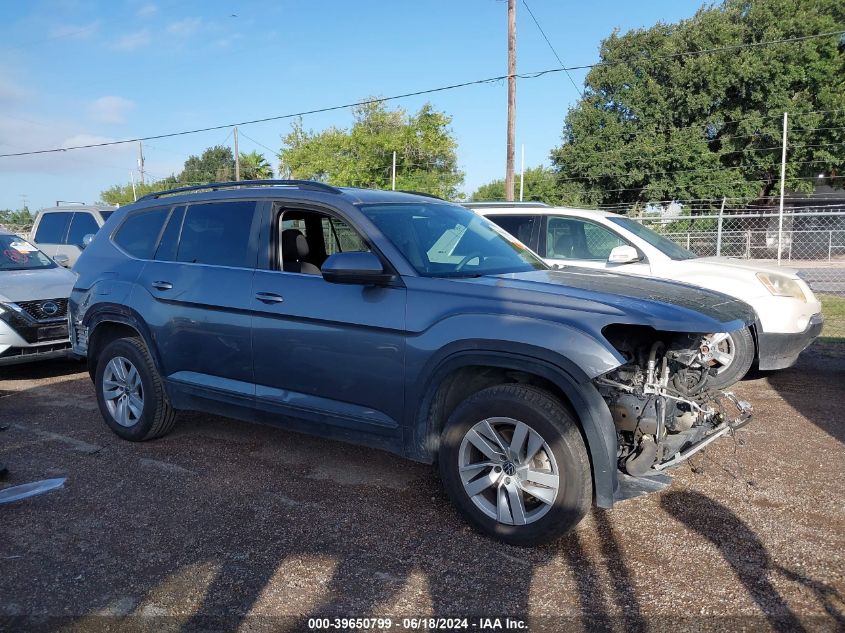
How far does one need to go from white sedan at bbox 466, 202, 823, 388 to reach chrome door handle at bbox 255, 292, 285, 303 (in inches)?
145

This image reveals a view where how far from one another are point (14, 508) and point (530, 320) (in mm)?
3242

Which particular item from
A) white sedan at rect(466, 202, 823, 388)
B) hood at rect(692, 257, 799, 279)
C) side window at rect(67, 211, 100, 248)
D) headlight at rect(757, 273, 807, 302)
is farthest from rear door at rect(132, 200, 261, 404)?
side window at rect(67, 211, 100, 248)

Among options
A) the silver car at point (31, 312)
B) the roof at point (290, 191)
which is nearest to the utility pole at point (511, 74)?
the silver car at point (31, 312)

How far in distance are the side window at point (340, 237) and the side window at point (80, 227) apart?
8.97 metres

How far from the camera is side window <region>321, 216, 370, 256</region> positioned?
13.9ft

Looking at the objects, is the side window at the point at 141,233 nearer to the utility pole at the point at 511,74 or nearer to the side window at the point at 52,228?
the side window at the point at 52,228

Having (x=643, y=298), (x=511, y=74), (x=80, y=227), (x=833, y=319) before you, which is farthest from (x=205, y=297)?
(x=511, y=74)

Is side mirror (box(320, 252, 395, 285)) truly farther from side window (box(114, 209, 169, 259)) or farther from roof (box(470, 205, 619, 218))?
roof (box(470, 205, 619, 218))

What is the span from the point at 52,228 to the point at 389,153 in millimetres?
31322

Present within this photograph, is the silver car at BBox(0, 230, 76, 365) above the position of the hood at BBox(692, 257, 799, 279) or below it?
below

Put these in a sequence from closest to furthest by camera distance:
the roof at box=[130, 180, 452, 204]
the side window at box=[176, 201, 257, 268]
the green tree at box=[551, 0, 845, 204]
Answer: the roof at box=[130, 180, 452, 204], the side window at box=[176, 201, 257, 268], the green tree at box=[551, 0, 845, 204]

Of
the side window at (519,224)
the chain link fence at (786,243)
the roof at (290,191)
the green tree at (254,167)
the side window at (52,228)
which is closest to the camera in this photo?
the roof at (290,191)

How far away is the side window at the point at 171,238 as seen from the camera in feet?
16.4

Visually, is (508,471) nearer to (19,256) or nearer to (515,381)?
(515,381)
